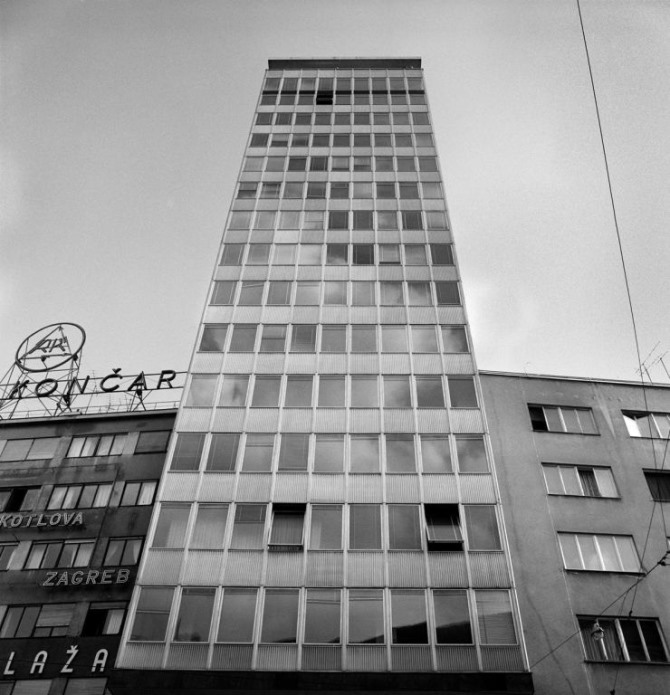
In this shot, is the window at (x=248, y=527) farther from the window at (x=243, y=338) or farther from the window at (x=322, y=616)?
the window at (x=243, y=338)

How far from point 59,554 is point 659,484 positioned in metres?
31.9

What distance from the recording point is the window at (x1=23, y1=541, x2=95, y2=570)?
31.4 m

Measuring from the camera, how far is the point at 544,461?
29984 millimetres

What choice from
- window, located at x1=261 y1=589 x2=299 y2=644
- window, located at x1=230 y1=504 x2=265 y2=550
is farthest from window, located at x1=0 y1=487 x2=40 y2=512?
window, located at x1=261 y1=589 x2=299 y2=644

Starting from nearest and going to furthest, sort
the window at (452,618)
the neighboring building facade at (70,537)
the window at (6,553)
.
A: the window at (452,618), the neighboring building facade at (70,537), the window at (6,553)

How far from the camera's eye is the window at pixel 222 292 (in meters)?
35.7

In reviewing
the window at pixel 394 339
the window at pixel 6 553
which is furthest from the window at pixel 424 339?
the window at pixel 6 553

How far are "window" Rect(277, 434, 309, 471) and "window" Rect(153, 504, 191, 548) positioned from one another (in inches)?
190

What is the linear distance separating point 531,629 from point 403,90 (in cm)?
4696


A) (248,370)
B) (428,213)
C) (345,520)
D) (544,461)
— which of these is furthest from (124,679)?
(428,213)

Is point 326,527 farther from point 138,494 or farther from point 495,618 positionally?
point 138,494

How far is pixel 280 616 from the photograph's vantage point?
2317 centimetres

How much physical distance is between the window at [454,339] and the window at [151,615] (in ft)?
62.4

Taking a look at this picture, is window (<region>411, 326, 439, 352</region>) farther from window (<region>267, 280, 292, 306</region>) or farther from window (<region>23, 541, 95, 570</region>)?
window (<region>23, 541, 95, 570</region>)
